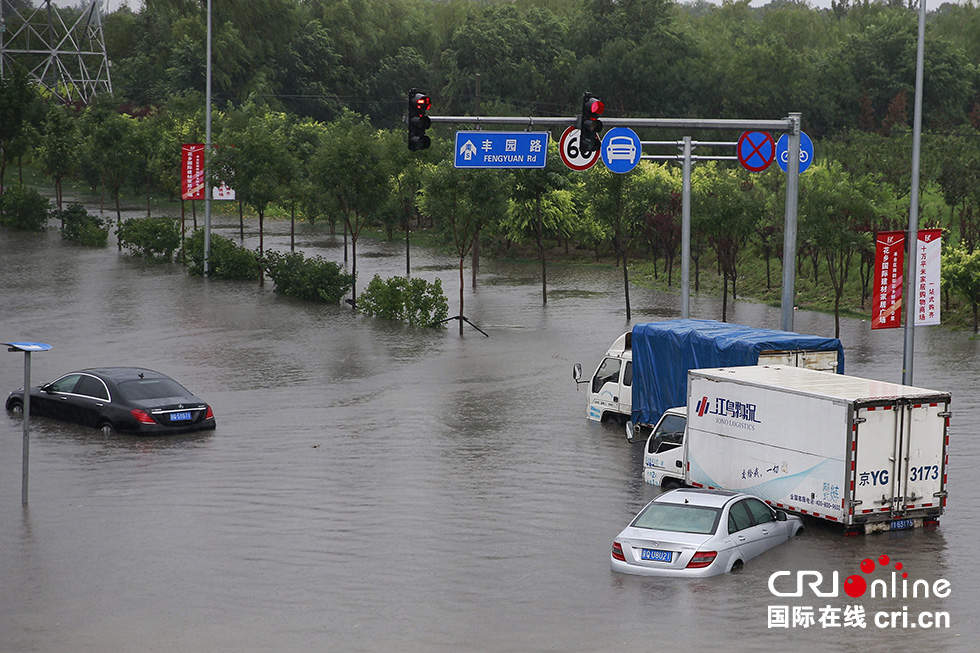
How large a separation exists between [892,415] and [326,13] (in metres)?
96.1

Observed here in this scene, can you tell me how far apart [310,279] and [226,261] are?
557 cm

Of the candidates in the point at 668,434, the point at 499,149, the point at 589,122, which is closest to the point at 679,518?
the point at 668,434

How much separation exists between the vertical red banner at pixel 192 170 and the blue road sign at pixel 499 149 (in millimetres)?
19135

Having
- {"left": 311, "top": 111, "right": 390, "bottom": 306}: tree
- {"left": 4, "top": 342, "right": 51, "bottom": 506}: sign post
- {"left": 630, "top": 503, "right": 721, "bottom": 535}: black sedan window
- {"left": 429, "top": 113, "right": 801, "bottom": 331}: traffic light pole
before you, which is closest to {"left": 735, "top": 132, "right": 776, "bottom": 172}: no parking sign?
{"left": 429, "top": 113, "right": 801, "bottom": 331}: traffic light pole

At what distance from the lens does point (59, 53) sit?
83625 millimetres

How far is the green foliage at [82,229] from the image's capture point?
52344 millimetres

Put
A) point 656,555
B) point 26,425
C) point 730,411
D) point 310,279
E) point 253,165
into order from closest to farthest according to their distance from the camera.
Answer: point 656,555 < point 26,425 < point 730,411 < point 310,279 < point 253,165

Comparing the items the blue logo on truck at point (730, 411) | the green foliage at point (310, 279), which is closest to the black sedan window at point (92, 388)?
the blue logo on truck at point (730, 411)

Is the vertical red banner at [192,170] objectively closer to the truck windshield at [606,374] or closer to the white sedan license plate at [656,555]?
the truck windshield at [606,374]

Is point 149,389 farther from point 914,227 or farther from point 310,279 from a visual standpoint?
point 310,279

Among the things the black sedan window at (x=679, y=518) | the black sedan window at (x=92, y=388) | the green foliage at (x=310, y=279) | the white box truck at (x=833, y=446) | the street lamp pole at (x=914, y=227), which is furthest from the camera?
the green foliage at (x=310, y=279)

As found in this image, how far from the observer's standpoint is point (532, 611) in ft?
41.0

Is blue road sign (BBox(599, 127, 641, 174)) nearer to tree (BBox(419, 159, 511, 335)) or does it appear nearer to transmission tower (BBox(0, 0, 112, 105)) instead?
tree (BBox(419, 159, 511, 335))

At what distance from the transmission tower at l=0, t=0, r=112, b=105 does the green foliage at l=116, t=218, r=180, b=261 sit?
100 feet
